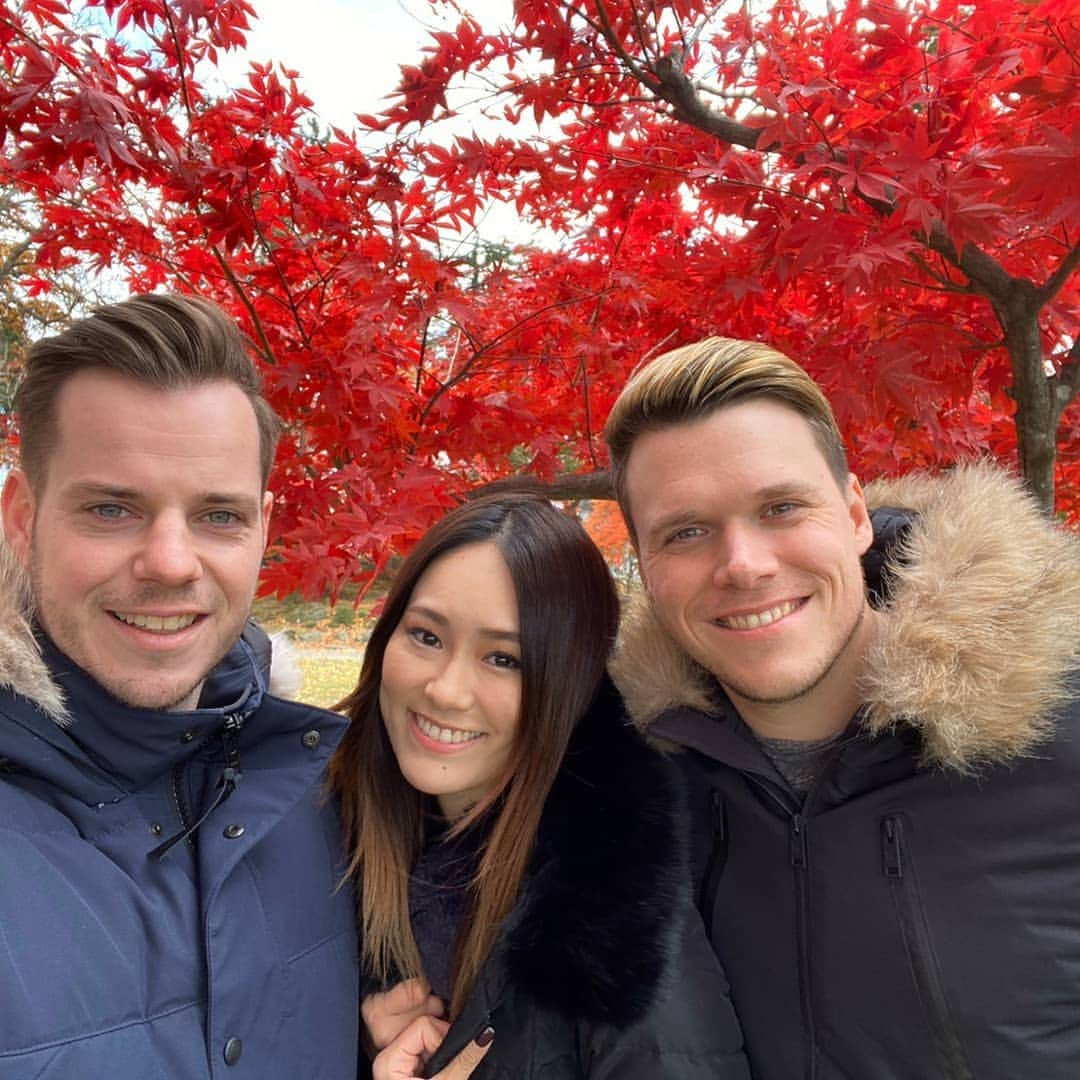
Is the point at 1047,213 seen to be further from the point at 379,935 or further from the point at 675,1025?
the point at 379,935

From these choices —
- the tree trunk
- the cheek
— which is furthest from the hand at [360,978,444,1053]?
the tree trunk

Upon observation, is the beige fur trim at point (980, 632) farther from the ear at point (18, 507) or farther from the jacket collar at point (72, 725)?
the ear at point (18, 507)

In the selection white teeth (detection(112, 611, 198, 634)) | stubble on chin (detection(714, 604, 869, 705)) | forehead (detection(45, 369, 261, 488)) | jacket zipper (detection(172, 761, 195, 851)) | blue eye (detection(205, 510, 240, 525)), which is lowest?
jacket zipper (detection(172, 761, 195, 851))

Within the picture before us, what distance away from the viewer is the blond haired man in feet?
4.95

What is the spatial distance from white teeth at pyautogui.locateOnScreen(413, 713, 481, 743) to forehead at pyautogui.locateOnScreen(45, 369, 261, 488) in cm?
75

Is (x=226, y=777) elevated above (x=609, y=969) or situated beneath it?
elevated above

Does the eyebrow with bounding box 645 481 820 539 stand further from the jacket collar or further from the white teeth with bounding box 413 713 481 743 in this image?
the jacket collar

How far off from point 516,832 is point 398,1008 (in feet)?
1.57

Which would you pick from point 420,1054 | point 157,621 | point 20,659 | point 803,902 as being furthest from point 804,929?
point 20,659

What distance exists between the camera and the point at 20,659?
136 centimetres

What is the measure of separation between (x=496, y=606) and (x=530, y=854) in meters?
0.60

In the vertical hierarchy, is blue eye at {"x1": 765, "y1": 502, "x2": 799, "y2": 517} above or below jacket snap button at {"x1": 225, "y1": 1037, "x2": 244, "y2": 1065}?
above

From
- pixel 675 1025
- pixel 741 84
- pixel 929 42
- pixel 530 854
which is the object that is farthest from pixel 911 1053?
pixel 929 42

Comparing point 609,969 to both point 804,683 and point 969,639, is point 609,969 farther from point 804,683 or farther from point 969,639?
point 969,639
